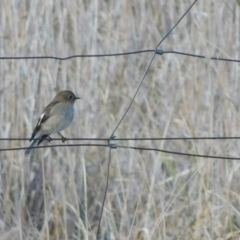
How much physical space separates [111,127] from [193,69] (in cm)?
62

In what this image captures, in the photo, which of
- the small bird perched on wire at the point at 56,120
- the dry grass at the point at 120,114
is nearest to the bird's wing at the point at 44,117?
the small bird perched on wire at the point at 56,120

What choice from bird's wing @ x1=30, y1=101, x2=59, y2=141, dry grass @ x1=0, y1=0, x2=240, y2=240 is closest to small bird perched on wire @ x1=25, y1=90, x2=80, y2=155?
bird's wing @ x1=30, y1=101, x2=59, y2=141

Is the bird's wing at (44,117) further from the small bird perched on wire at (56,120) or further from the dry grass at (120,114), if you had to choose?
the dry grass at (120,114)

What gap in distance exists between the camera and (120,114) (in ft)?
16.2

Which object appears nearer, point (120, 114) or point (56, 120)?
point (56, 120)

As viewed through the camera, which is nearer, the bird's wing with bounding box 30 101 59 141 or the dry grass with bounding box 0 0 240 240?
the bird's wing with bounding box 30 101 59 141

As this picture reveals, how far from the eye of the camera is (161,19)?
5465 mm

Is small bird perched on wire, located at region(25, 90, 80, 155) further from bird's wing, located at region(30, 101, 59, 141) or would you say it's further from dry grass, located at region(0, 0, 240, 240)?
dry grass, located at region(0, 0, 240, 240)

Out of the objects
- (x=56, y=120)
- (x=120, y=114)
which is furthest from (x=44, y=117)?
(x=120, y=114)

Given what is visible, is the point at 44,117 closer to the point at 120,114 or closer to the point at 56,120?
the point at 56,120

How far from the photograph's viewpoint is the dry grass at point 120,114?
425cm

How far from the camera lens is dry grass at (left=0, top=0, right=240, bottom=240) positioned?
425cm

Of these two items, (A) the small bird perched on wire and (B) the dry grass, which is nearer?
(A) the small bird perched on wire

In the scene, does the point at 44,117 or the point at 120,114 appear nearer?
the point at 44,117
